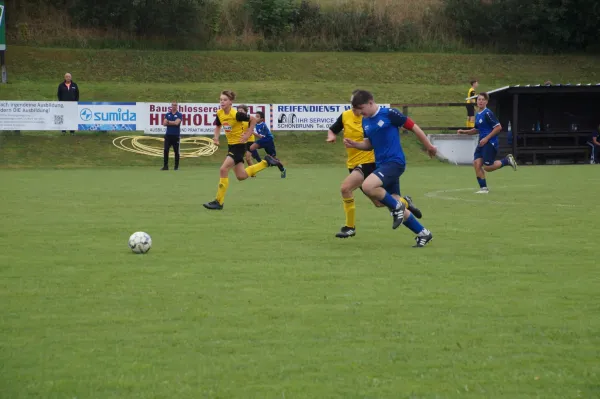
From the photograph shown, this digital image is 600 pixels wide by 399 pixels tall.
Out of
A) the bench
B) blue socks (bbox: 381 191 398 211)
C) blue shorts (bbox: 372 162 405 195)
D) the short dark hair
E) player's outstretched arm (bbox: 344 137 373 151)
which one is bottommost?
the bench

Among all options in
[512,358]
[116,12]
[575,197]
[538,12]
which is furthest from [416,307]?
[538,12]

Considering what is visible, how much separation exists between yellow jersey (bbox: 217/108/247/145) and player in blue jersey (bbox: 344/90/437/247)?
5814 mm

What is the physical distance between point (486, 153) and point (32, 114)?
754 inches

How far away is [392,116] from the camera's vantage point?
1130 cm

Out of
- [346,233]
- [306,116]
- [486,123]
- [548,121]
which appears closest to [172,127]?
[306,116]

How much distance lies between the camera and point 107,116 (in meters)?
34.6

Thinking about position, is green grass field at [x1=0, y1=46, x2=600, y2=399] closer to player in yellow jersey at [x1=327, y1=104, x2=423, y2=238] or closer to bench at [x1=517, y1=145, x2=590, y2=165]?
player in yellow jersey at [x1=327, y1=104, x2=423, y2=238]

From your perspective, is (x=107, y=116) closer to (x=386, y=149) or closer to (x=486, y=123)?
(x=486, y=123)

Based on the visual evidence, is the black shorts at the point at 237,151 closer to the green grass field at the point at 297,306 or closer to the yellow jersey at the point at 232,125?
the yellow jersey at the point at 232,125

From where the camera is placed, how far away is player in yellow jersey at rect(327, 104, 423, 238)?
39.7 ft

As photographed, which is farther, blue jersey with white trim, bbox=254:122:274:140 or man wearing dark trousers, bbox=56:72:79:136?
man wearing dark trousers, bbox=56:72:79:136

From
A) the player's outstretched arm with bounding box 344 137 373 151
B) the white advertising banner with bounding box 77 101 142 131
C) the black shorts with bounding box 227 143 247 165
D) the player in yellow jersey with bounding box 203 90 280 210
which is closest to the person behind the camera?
the player's outstretched arm with bounding box 344 137 373 151

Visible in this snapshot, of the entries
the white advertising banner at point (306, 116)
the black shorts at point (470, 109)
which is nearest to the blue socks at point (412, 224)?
the white advertising banner at point (306, 116)

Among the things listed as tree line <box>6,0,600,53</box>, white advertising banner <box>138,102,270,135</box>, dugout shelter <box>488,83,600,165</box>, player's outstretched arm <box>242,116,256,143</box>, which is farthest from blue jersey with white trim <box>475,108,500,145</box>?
tree line <box>6,0,600,53</box>
